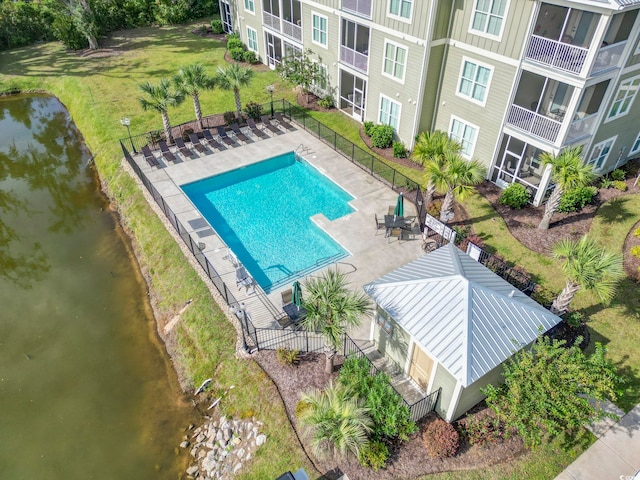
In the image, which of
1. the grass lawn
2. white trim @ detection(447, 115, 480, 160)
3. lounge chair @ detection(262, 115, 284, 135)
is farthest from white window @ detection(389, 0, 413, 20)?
lounge chair @ detection(262, 115, 284, 135)

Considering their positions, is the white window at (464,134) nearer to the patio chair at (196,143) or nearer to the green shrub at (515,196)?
the green shrub at (515,196)

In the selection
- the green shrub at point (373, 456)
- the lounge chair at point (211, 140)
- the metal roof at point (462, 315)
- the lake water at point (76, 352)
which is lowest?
the lake water at point (76, 352)

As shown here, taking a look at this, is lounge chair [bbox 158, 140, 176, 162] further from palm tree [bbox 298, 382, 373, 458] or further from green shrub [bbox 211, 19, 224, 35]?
green shrub [bbox 211, 19, 224, 35]

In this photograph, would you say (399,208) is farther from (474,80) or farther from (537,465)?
(537,465)

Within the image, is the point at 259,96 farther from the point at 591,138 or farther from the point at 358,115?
the point at 591,138

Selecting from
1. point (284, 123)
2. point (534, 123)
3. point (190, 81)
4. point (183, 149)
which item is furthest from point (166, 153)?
point (534, 123)

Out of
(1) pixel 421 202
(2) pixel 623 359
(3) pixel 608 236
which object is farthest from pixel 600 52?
(2) pixel 623 359

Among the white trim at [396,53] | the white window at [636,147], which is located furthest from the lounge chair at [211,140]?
the white window at [636,147]
